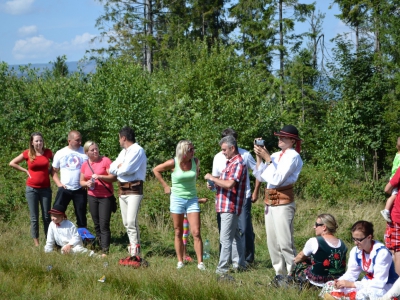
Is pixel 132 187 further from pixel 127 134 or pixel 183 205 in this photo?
pixel 183 205

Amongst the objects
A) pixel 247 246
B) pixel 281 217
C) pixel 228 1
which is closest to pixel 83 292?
pixel 281 217

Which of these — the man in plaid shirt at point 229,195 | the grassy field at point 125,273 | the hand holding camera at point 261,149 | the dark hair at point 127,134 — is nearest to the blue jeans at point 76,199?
the grassy field at point 125,273

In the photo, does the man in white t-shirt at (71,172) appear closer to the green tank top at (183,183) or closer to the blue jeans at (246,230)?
the green tank top at (183,183)

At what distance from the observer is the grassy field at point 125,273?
6293 millimetres

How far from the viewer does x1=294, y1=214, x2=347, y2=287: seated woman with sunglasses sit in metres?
6.52

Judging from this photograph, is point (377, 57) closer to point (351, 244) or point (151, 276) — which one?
point (351, 244)

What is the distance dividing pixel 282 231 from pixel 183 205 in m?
1.69

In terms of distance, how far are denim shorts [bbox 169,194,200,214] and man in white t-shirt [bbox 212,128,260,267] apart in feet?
1.41

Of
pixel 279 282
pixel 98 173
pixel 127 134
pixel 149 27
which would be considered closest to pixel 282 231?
pixel 279 282

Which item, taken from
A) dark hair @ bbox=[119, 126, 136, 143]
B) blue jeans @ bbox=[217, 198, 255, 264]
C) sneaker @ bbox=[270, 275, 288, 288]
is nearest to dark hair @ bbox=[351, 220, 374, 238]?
sneaker @ bbox=[270, 275, 288, 288]

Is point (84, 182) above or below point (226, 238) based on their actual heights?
above

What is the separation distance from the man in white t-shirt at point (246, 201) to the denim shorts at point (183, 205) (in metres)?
0.43

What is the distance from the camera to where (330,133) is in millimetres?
20000

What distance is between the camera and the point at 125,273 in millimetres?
7035
